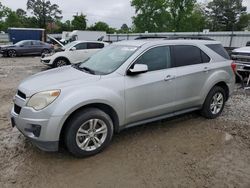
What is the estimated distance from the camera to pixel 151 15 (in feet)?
150

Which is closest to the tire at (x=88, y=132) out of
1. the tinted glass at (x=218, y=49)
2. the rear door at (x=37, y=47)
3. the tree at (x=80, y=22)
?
the tinted glass at (x=218, y=49)

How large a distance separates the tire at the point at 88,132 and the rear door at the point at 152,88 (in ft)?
1.42

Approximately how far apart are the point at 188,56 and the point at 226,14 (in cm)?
7041

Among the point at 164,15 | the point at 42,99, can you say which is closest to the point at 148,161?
the point at 42,99

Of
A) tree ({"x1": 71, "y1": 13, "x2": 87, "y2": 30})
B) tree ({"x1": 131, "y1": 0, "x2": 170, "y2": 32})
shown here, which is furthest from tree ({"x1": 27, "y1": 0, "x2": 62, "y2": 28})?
tree ({"x1": 131, "y1": 0, "x2": 170, "y2": 32})

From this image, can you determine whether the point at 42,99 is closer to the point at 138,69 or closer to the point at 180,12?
the point at 138,69

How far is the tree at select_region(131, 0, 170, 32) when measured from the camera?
148ft

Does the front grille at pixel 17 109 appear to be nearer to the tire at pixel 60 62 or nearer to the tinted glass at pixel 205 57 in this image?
the tinted glass at pixel 205 57

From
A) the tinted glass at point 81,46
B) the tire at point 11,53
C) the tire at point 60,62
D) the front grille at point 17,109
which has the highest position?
the tinted glass at point 81,46

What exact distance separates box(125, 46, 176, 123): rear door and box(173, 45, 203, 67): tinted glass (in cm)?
19

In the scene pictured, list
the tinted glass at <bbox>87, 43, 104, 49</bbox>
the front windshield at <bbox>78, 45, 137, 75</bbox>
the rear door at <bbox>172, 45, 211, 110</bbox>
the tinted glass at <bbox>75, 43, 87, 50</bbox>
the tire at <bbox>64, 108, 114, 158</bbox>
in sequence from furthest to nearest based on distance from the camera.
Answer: the tinted glass at <bbox>87, 43, 104, 49</bbox>, the tinted glass at <bbox>75, 43, 87, 50</bbox>, the rear door at <bbox>172, 45, 211, 110</bbox>, the front windshield at <bbox>78, 45, 137, 75</bbox>, the tire at <bbox>64, 108, 114, 158</bbox>

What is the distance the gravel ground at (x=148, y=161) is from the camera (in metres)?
3.18

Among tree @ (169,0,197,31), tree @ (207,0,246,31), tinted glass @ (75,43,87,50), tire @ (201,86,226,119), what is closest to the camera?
tire @ (201,86,226,119)

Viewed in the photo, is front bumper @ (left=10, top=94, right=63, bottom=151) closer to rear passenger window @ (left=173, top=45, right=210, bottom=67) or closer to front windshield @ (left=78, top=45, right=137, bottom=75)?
front windshield @ (left=78, top=45, right=137, bottom=75)
